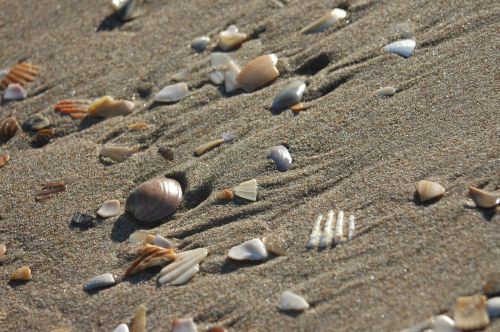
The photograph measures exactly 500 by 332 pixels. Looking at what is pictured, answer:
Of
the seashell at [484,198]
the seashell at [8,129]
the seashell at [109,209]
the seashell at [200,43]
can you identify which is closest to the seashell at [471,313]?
the seashell at [484,198]

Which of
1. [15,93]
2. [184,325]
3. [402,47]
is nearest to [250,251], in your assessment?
[184,325]

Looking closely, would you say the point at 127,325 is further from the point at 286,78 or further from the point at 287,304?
the point at 286,78

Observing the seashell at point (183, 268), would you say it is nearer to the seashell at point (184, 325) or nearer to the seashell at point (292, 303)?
the seashell at point (184, 325)

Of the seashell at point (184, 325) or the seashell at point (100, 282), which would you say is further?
the seashell at point (100, 282)

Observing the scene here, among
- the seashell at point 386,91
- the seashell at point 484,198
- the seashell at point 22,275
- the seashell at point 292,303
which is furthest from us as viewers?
the seashell at point 386,91

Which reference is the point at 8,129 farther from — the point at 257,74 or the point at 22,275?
the point at 257,74

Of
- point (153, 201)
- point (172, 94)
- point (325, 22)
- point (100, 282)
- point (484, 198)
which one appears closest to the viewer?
point (484, 198)
